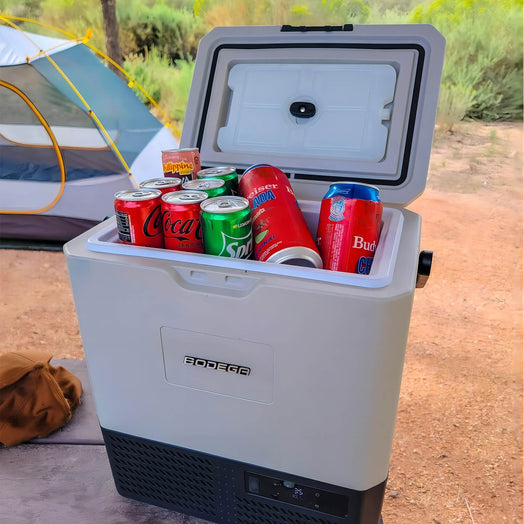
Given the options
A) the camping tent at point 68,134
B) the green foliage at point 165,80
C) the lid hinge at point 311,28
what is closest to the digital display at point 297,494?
the lid hinge at point 311,28

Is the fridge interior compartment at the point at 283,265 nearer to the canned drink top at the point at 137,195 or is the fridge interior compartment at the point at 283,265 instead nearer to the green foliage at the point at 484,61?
the canned drink top at the point at 137,195

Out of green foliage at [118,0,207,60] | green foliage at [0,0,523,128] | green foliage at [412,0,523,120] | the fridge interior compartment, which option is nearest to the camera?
→ the fridge interior compartment

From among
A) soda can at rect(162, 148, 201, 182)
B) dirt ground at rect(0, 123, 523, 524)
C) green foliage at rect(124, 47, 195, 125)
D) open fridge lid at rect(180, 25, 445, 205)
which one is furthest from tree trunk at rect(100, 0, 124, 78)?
soda can at rect(162, 148, 201, 182)

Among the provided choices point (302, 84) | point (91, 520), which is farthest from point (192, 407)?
point (302, 84)

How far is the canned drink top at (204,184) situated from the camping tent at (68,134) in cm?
228

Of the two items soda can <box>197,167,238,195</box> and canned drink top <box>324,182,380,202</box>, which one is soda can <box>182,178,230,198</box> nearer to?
soda can <box>197,167,238,195</box>

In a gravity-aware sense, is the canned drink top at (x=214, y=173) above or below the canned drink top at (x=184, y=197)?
above

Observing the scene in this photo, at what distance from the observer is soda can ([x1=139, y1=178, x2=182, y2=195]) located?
32.2 inches

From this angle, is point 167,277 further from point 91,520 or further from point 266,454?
point 91,520

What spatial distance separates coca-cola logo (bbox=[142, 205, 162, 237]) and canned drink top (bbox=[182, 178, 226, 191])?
0.31 ft

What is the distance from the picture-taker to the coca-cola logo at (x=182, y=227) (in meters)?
0.72

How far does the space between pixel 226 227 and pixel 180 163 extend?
0.30 metres

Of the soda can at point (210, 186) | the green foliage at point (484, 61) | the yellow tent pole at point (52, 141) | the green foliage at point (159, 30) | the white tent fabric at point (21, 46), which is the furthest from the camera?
the green foliage at point (159, 30)

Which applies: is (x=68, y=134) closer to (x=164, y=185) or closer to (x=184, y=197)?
(x=164, y=185)
